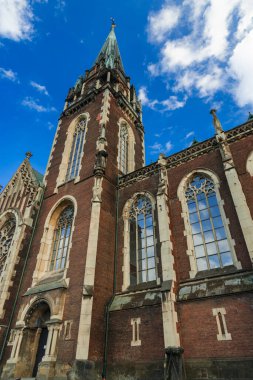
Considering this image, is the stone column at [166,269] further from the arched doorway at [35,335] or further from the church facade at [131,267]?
the arched doorway at [35,335]

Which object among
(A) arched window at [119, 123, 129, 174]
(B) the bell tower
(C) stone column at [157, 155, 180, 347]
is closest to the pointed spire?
(B) the bell tower

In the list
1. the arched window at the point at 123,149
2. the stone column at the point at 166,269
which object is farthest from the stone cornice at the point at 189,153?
the arched window at the point at 123,149

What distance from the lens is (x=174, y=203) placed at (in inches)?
585

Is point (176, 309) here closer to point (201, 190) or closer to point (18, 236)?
point (201, 190)

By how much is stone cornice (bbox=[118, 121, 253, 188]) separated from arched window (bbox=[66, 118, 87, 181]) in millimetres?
4025

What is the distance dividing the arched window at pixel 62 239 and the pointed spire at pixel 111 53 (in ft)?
57.0

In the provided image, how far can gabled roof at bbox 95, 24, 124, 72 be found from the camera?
30.7 metres

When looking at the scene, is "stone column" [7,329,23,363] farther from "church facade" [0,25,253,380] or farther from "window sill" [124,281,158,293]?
"window sill" [124,281,158,293]

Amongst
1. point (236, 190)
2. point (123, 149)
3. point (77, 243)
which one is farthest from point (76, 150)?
point (236, 190)

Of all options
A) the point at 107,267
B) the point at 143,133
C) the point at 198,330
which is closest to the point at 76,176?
the point at 107,267

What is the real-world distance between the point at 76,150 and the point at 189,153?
9661mm

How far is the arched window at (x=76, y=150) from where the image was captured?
20438 mm

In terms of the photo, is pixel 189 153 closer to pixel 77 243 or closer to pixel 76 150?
pixel 77 243

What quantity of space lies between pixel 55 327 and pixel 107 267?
3.70m
